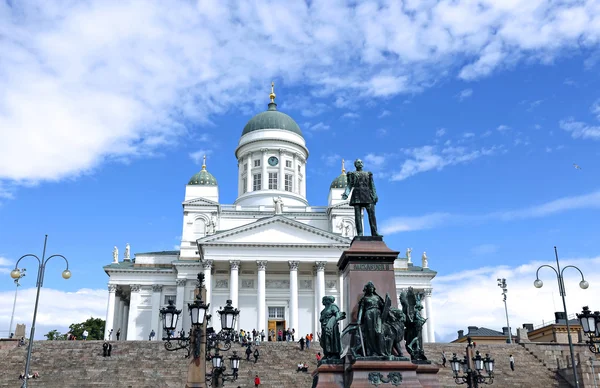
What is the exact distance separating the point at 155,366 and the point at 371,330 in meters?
25.1

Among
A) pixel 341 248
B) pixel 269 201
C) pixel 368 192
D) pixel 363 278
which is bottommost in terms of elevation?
pixel 363 278

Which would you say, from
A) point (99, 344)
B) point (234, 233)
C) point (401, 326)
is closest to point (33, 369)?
point (99, 344)

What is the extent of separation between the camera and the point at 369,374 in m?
12.9

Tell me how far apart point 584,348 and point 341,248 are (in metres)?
20.2

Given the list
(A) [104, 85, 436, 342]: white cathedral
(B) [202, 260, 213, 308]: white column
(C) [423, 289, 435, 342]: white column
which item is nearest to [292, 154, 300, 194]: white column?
(A) [104, 85, 436, 342]: white cathedral

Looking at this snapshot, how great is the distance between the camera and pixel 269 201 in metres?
63.9

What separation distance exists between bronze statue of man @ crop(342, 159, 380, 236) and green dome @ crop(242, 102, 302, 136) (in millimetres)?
53513

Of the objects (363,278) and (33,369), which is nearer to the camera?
(363,278)

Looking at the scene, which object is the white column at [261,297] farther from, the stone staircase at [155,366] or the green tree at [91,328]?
the green tree at [91,328]

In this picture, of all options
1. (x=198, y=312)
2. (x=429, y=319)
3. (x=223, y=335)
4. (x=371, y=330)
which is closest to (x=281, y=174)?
(x=429, y=319)

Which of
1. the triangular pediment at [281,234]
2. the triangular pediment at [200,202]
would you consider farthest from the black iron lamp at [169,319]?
the triangular pediment at [200,202]

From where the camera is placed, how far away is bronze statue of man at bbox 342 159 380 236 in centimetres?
1551

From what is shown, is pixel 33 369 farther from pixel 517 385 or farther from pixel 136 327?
pixel 517 385

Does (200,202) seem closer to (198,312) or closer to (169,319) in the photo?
(169,319)
